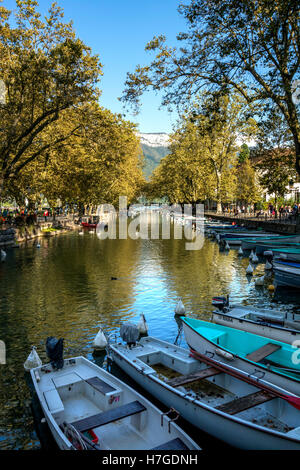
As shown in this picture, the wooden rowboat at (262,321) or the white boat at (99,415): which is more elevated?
the wooden rowboat at (262,321)

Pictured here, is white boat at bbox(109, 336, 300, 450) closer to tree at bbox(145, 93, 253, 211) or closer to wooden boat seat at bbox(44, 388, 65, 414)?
wooden boat seat at bbox(44, 388, 65, 414)

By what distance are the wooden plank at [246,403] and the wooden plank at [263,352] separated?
2.06m

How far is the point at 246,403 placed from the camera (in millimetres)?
7625

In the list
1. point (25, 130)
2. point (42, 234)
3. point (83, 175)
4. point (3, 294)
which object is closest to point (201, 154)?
point (83, 175)

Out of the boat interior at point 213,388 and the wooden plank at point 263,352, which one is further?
the wooden plank at point 263,352

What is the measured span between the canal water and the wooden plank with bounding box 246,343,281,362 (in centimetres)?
353

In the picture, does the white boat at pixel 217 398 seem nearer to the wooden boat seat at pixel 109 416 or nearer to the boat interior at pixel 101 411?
the boat interior at pixel 101 411

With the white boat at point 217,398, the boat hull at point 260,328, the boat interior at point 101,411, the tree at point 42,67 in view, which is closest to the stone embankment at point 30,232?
the tree at point 42,67

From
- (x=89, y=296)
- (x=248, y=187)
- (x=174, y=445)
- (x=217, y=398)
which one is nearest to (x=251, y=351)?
(x=217, y=398)

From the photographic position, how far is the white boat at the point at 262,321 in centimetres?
1176

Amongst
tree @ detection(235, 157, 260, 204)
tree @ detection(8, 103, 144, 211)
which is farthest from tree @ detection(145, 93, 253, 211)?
tree @ detection(8, 103, 144, 211)

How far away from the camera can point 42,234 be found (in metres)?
49.3
